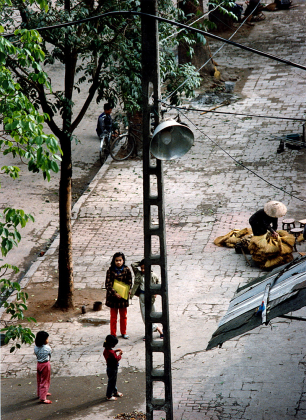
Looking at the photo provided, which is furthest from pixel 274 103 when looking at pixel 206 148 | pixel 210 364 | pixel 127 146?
pixel 210 364

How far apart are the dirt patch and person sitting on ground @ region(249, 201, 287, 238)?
3.06 metres

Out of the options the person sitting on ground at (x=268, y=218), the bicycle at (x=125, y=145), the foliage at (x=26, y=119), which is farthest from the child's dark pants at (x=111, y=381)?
the bicycle at (x=125, y=145)

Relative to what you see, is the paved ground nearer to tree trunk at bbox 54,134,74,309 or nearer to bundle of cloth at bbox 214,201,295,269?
bundle of cloth at bbox 214,201,295,269

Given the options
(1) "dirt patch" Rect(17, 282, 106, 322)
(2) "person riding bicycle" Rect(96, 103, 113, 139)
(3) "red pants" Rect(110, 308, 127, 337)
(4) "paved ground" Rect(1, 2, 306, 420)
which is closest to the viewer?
(4) "paved ground" Rect(1, 2, 306, 420)

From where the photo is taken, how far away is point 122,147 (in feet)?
60.4

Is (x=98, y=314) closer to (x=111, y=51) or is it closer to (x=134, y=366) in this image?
(x=134, y=366)

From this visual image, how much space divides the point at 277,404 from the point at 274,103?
13.8 m

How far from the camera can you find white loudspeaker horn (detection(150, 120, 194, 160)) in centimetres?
667

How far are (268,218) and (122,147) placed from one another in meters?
7.46

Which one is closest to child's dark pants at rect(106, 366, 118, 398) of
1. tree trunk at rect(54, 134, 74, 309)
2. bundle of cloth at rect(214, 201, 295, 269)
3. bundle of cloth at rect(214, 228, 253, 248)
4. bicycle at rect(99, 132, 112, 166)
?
tree trunk at rect(54, 134, 74, 309)

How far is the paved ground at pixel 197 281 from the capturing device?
834 centimetres

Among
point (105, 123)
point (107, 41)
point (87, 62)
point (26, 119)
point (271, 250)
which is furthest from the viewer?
point (105, 123)

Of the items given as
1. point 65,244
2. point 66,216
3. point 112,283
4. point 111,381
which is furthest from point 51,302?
point 111,381

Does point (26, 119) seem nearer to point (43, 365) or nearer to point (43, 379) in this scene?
point (43, 365)
